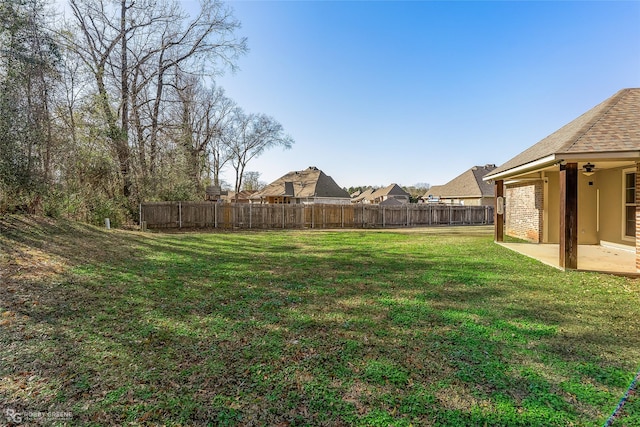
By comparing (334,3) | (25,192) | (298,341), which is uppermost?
(334,3)

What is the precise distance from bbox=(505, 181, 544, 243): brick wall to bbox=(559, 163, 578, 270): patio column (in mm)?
5065

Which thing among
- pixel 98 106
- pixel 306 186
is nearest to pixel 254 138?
pixel 306 186

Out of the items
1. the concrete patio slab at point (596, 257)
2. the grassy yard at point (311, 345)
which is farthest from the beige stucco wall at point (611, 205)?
the grassy yard at point (311, 345)

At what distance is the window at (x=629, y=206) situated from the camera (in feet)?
27.0

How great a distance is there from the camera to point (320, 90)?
17.5 m

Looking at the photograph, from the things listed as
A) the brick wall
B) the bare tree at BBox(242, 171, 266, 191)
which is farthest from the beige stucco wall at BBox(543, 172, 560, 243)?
the bare tree at BBox(242, 171, 266, 191)

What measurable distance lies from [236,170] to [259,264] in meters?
32.1

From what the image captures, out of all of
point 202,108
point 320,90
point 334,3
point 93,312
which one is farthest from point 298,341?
point 202,108

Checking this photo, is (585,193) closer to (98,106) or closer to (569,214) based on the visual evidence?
(569,214)

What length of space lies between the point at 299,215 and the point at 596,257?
13719mm

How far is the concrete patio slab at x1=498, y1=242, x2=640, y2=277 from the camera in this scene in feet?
20.7

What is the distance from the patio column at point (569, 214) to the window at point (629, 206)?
3.91 metres

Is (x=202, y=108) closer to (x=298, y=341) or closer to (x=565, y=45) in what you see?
(x=565, y=45)

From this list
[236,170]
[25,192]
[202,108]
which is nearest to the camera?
[25,192]
